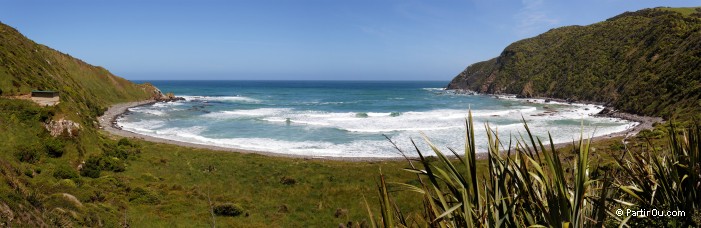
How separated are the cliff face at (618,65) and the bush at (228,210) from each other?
50.3 meters

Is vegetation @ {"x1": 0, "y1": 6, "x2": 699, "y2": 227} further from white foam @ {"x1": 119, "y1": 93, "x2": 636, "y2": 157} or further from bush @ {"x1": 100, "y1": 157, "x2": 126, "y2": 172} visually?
white foam @ {"x1": 119, "y1": 93, "x2": 636, "y2": 157}

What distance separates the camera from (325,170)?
1121 inches

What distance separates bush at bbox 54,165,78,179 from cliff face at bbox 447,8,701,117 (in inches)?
2239

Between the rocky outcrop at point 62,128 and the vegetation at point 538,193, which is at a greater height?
the vegetation at point 538,193

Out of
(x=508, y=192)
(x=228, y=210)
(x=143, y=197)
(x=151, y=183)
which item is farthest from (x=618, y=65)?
(x=508, y=192)

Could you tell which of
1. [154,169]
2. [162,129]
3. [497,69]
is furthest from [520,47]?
[154,169]

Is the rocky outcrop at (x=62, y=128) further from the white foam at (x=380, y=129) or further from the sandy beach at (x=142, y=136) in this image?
the white foam at (x=380, y=129)

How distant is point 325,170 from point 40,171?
612 inches

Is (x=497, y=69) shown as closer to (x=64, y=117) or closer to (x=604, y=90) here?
(x=604, y=90)

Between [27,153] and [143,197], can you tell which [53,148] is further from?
[143,197]

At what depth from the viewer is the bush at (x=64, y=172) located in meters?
20.3

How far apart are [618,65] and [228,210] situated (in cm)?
9210

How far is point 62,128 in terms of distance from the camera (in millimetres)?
25094

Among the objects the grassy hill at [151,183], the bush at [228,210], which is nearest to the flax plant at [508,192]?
the grassy hill at [151,183]
